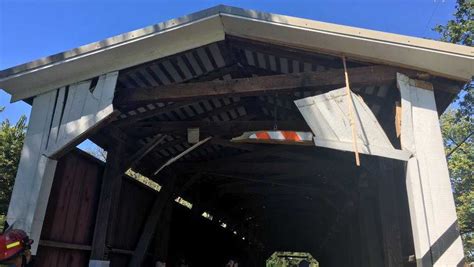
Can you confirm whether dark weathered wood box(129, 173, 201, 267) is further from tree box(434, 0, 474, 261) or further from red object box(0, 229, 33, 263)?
tree box(434, 0, 474, 261)

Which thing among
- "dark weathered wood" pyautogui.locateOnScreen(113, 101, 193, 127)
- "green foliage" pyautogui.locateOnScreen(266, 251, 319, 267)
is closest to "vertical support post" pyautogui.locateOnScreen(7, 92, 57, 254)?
"dark weathered wood" pyautogui.locateOnScreen(113, 101, 193, 127)

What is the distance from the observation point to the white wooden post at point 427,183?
11.8 ft

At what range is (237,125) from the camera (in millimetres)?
6191

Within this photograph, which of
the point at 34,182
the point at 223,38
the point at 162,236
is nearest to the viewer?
the point at 34,182

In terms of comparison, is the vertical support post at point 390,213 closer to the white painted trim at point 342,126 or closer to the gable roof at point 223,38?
the white painted trim at point 342,126

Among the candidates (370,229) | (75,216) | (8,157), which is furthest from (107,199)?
(8,157)

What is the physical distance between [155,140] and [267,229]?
13.7 meters

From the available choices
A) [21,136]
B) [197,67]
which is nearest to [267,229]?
[21,136]

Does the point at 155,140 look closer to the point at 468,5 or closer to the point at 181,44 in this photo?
the point at 181,44

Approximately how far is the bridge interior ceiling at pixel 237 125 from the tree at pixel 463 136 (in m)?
9.33

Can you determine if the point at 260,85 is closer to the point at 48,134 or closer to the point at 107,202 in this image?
the point at 48,134

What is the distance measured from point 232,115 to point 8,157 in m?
13.6

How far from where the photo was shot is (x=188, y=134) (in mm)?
6191

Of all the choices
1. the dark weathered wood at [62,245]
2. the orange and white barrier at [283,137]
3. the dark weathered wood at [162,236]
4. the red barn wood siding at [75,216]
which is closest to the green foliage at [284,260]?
the dark weathered wood at [162,236]
